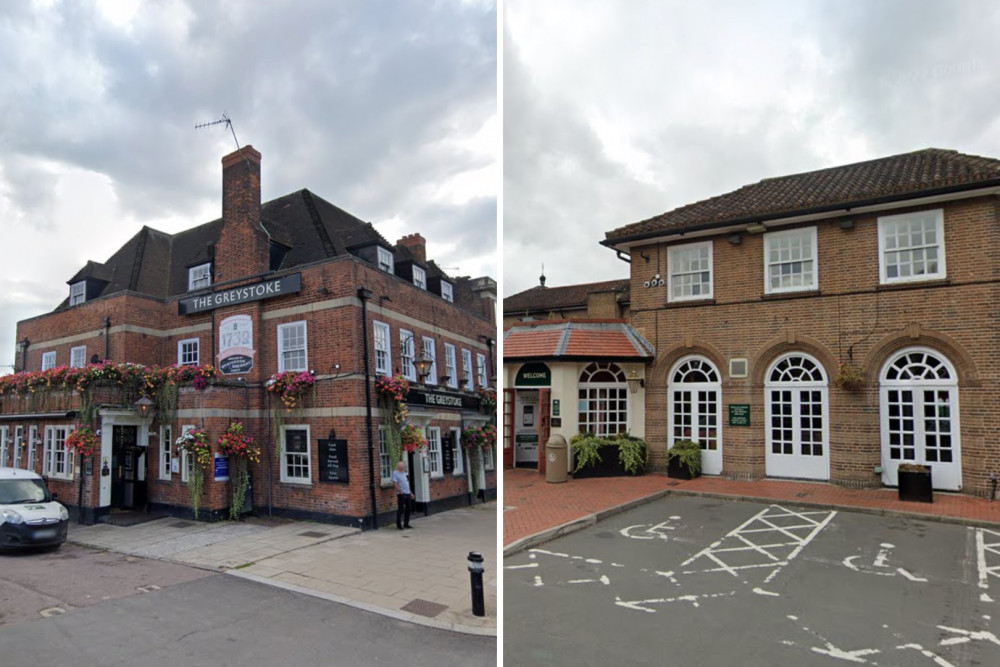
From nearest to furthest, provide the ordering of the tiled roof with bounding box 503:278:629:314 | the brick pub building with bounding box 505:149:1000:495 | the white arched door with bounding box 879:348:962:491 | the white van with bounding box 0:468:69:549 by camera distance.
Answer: the white van with bounding box 0:468:69:549 < the brick pub building with bounding box 505:149:1000:495 < the white arched door with bounding box 879:348:962:491 < the tiled roof with bounding box 503:278:629:314

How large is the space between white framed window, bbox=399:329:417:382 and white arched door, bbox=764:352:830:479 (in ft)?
17.5

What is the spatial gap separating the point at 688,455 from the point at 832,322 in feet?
8.61

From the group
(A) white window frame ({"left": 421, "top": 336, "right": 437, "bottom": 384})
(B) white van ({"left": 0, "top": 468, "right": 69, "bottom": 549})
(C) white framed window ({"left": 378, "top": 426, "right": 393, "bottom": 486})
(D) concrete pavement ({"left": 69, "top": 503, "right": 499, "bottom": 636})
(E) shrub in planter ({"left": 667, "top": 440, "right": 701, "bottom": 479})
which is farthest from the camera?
(A) white window frame ({"left": 421, "top": 336, "right": 437, "bottom": 384})

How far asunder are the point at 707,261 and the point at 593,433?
3106 millimetres

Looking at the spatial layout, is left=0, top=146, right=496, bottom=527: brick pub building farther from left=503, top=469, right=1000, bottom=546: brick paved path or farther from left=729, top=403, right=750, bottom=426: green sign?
left=729, top=403, right=750, bottom=426: green sign

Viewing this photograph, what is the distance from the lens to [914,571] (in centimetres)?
454

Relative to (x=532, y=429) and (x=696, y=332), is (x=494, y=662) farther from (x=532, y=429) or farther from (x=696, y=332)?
(x=696, y=332)

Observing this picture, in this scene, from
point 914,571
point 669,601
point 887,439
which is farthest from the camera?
point 887,439

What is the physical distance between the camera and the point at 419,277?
12203mm

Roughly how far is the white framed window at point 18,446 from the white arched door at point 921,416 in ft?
43.1

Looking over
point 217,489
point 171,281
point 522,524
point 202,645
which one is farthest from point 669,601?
point 171,281

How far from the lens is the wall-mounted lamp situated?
9.88 meters

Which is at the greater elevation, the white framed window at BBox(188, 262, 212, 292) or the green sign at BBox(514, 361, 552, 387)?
the white framed window at BBox(188, 262, 212, 292)

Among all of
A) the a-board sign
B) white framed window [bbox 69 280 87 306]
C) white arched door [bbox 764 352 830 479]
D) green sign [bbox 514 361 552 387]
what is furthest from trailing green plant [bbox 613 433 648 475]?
white framed window [bbox 69 280 87 306]
